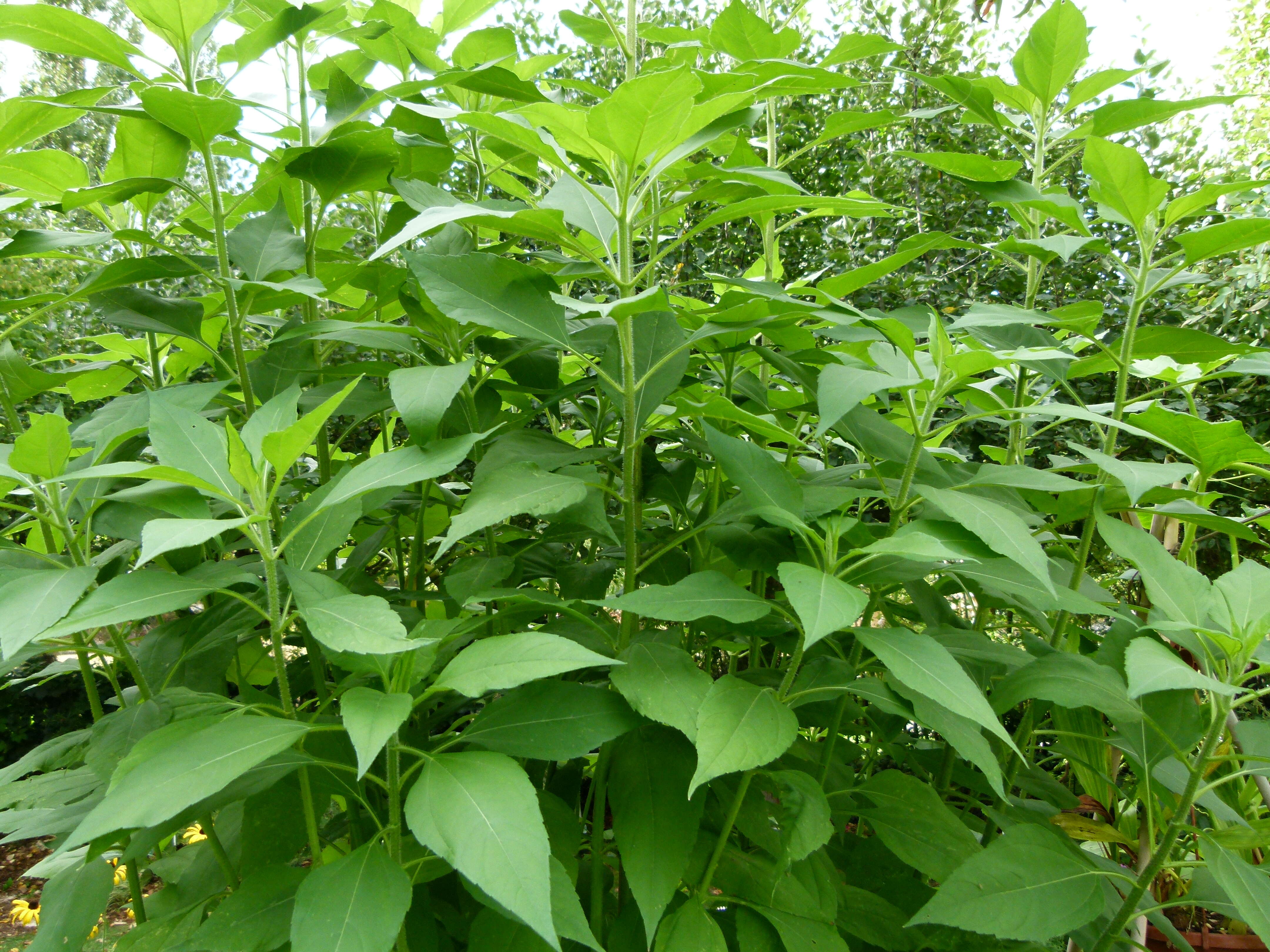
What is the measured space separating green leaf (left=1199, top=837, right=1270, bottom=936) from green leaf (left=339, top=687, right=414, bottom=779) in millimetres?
916

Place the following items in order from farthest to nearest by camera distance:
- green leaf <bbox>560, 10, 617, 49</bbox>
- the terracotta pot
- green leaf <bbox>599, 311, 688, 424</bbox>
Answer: the terracotta pot, green leaf <bbox>560, 10, 617, 49</bbox>, green leaf <bbox>599, 311, 688, 424</bbox>

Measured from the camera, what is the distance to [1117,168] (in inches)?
43.0

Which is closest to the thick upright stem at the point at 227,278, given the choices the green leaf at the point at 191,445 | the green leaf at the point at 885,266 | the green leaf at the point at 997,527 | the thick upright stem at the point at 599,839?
the green leaf at the point at 191,445

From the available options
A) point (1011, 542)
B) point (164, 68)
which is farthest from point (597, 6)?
point (1011, 542)

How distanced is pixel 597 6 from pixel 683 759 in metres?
1.08

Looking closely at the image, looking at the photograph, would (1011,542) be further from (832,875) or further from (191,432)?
(191,432)

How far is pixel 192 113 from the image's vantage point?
3.40 feet

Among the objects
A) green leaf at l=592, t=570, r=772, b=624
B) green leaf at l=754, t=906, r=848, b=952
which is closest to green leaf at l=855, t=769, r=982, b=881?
green leaf at l=754, t=906, r=848, b=952

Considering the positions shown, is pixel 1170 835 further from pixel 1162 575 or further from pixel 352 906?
pixel 352 906

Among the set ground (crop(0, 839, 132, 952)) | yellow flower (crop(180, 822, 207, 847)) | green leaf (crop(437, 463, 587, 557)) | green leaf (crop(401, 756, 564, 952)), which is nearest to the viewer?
green leaf (crop(401, 756, 564, 952))

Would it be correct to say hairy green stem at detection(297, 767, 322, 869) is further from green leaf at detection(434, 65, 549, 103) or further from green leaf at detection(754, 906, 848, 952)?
green leaf at detection(434, 65, 549, 103)

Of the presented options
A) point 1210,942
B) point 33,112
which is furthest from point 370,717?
point 1210,942

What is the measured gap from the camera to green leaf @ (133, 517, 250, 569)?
25.3 inches

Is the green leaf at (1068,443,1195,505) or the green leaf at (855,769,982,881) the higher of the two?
the green leaf at (1068,443,1195,505)
